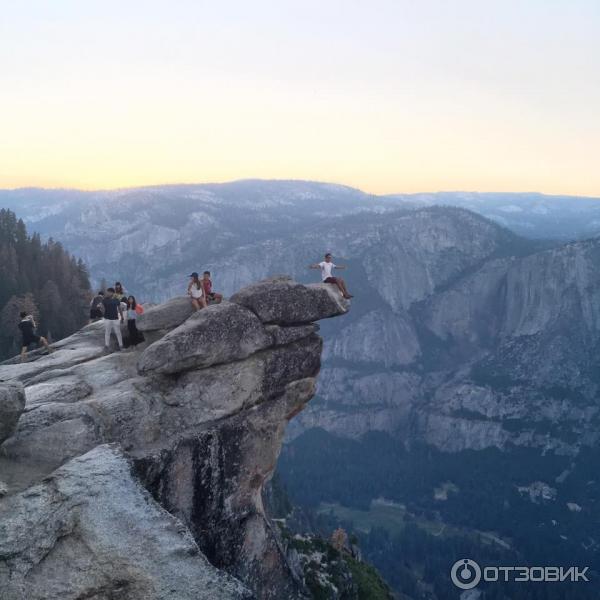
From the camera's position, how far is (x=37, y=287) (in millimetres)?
129250

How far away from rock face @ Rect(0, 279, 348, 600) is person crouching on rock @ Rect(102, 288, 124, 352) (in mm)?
1243

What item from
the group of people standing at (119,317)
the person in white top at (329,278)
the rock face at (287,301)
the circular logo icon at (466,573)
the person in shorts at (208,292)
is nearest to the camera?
the rock face at (287,301)

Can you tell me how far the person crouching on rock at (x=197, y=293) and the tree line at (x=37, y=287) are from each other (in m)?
82.2

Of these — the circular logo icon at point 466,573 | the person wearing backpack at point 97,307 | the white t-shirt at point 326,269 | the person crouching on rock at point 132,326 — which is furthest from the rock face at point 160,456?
the circular logo icon at point 466,573

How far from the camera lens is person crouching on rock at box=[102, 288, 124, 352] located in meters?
32.6

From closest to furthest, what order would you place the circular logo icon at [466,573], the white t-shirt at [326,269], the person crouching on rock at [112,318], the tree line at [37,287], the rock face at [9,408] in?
the rock face at [9,408] < the person crouching on rock at [112,318] < the white t-shirt at [326,269] < the circular logo icon at [466,573] < the tree line at [37,287]

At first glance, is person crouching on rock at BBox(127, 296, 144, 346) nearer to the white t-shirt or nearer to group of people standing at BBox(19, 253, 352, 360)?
group of people standing at BBox(19, 253, 352, 360)

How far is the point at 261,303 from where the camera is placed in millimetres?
31344

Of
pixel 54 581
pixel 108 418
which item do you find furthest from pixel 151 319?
pixel 54 581

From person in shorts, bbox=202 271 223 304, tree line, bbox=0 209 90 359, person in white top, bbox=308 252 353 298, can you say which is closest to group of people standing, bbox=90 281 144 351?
person in shorts, bbox=202 271 223 304

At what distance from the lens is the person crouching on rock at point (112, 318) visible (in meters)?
32.6

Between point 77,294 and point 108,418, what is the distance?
115982 millimetres

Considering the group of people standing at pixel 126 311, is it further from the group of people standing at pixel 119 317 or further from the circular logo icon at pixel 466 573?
the circular logo icon at pixel 466 573

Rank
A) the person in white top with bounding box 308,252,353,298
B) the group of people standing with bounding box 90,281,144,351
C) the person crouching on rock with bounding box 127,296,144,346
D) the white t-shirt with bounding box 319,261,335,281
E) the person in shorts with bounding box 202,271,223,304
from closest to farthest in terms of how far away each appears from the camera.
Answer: the group of people standing with bounding box 90,281,144,351 < the person crouching on rock with bounding box 127,296,144,346 < the person in shorts with bounding box 202,271,223,304 < the person in white top with bounding box 308,252,353,298 < the white t-shirt with bounding box 319,261,335,281
